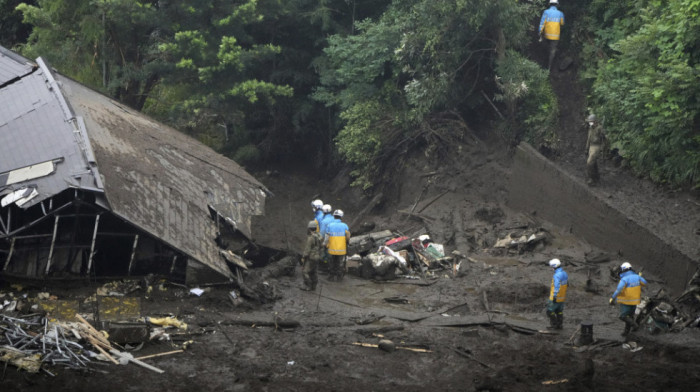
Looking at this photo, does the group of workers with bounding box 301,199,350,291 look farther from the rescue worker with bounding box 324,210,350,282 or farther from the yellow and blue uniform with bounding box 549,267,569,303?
the yellow and blue uniform with bounding box 549,267,569,303

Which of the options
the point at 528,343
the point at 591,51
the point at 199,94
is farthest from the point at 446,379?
the point at 199,94

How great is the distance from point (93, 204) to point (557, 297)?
9254 mm

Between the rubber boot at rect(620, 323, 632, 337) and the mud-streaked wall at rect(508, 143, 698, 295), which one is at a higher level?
the mud-streaked wall at rect(508, 143, 698, 295)

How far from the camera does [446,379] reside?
42.3 ft

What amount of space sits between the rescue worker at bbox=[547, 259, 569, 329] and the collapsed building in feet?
21.8

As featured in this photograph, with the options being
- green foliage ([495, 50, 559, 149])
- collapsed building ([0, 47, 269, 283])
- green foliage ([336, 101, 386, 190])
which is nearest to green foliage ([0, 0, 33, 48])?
collapsed building ([0, 47, 269, 283])

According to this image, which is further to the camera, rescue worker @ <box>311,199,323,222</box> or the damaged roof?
the damaged roof

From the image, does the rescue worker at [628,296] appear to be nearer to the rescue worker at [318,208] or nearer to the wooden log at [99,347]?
the rescue worker at [318,208]

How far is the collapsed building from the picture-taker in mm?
14789

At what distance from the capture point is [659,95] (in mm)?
17984

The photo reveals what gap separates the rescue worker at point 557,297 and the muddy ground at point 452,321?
0.35m

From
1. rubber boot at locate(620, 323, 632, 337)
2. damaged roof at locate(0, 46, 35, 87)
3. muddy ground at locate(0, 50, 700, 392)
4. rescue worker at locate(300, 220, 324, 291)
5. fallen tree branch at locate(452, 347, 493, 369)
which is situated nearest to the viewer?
muddy ground at locate(0, 50, 700, 392)

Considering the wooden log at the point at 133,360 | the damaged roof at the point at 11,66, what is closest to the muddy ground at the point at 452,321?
the wooden log at the point at 133,360

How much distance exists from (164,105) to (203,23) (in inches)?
192
